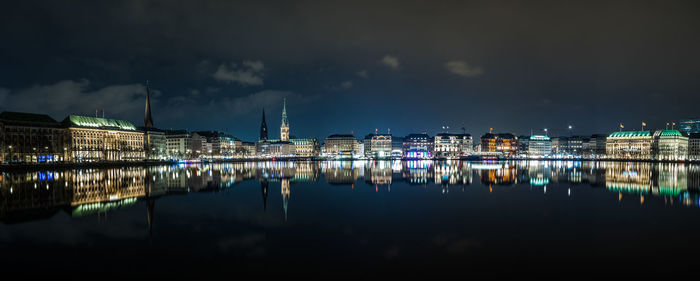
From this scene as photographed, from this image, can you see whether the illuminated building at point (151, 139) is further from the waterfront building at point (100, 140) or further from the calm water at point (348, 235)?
the calm water at point (348, 235)

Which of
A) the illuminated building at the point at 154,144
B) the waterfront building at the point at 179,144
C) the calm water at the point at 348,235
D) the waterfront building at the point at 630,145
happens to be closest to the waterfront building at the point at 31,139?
the illuminated building at the point at 154,144

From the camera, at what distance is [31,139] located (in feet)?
298

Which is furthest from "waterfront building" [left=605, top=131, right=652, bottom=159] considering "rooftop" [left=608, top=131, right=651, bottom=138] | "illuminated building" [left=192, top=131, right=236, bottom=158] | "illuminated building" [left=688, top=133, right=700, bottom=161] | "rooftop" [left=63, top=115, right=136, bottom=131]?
"rooftop" [left=63, top=115, right=136, bottom=131]

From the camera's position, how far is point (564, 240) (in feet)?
51.1

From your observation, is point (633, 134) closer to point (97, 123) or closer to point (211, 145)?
point (211, 145)

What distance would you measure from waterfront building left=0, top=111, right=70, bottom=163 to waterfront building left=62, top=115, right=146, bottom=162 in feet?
14.4

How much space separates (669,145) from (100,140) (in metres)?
204

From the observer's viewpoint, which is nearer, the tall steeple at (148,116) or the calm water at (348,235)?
the calm water at (348,235)

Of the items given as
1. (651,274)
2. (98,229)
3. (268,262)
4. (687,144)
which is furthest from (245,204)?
(687,144)

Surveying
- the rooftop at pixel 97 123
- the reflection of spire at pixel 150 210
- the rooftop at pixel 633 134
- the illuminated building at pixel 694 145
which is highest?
the rooftop at pixel 97 123

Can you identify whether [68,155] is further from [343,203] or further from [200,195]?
[343,203]

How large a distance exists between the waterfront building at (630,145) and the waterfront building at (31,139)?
635 feet

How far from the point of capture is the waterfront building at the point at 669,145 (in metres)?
151

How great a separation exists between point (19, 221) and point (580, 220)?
28.1m
